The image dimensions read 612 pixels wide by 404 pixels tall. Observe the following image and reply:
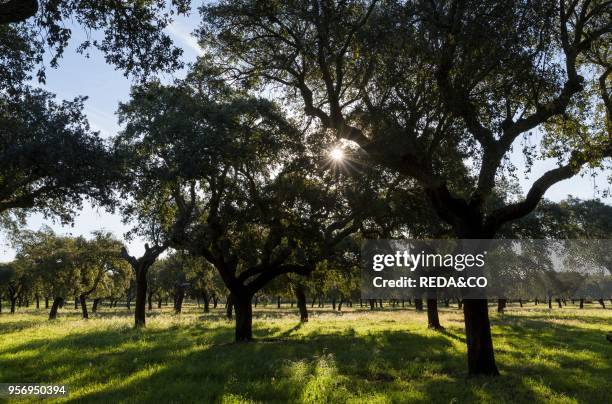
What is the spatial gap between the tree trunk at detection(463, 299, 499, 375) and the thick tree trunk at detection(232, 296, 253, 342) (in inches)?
492

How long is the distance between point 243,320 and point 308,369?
9.86 m

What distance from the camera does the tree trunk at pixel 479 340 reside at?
13.6 meters

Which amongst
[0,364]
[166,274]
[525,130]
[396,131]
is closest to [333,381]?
[396,131]

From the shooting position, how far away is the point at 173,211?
2561 cm

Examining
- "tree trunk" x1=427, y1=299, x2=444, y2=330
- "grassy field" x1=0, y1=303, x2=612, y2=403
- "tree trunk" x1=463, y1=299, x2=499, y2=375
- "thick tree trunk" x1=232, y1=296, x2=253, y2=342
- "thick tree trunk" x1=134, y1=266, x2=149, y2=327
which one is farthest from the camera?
"thick tree trunk" x1=134, y1=266, x2=149, y2=327

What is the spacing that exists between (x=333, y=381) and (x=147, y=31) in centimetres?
1010

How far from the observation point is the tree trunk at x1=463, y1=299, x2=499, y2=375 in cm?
1364

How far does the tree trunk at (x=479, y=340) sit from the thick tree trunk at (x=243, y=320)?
41.0ft

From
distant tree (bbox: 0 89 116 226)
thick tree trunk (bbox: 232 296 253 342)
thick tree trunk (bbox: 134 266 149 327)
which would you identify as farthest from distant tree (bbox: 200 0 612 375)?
thick tree trunk (bbox: 134 266 149 327)

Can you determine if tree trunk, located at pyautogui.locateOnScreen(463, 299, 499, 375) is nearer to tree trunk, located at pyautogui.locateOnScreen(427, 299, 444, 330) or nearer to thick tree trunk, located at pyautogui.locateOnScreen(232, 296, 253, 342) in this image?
thick tree trunk, located at pyautogui.locateOnScreen(232, 296, 253, 342)

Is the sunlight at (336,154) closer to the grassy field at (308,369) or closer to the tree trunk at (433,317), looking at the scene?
the grassy field at (308,369)

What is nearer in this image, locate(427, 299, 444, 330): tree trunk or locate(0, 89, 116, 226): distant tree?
locate(0, 89, 116, 226): distant tree

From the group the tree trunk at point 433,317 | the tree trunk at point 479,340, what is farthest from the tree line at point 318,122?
the tree trunk at point 433,317

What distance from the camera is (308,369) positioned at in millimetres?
14320
